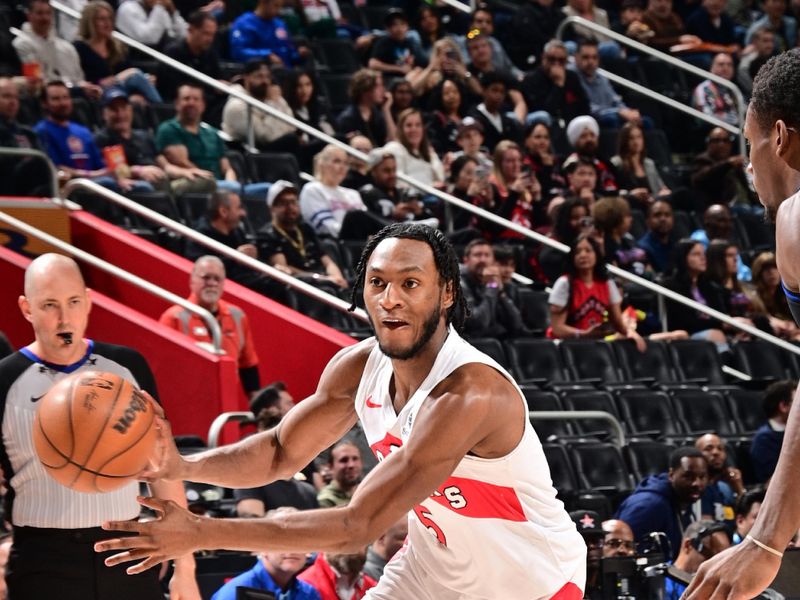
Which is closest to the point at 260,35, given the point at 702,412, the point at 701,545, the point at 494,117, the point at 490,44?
the point at 494,117

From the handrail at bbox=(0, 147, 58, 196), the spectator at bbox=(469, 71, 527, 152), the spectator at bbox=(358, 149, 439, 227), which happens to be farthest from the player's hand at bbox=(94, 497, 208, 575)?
the spectator at bbox=(469, 71, 527, 152)

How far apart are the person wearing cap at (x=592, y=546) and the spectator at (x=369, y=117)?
19.6 ft

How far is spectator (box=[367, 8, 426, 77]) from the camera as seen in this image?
45.3ft

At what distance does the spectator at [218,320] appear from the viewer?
30.1ft

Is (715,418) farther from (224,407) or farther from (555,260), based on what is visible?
(224,407)

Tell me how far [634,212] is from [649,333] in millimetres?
1695

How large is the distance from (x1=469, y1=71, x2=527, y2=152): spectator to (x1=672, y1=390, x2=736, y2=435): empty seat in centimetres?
354

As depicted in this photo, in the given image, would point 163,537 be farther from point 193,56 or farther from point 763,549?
point 193,56

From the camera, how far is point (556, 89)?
14.1m

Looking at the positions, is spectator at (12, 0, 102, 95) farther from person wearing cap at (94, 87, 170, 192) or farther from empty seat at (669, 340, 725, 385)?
empty seat at (669, 340, 725, 385)

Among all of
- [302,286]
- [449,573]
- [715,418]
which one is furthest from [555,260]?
[449,573]

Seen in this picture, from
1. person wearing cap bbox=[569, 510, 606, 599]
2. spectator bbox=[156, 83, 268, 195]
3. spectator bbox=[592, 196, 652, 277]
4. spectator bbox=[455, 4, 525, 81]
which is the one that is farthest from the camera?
spectator bbox=[455, 4, 525, 81]

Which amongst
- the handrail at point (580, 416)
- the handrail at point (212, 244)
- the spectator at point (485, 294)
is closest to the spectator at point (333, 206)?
the spectator at point (485, 294)

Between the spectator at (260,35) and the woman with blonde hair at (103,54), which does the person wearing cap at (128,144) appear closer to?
the woman with blonde hair at (103,54)
